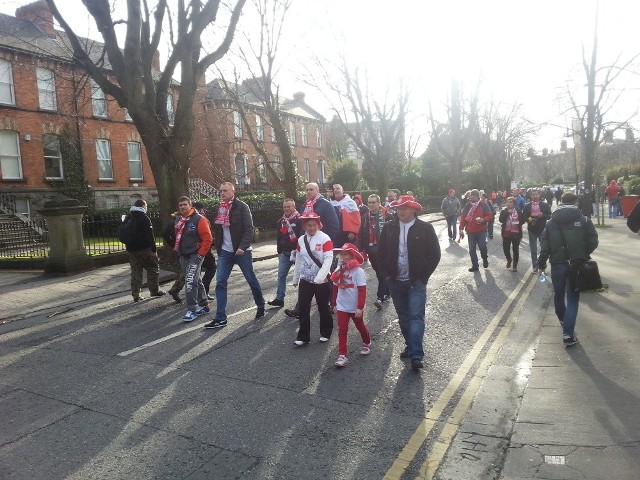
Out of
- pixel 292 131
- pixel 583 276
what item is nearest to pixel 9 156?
pixel 583 276

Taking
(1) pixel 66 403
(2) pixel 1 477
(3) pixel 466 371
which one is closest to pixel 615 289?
(3) pixel 466 371

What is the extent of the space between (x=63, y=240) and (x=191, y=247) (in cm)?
703

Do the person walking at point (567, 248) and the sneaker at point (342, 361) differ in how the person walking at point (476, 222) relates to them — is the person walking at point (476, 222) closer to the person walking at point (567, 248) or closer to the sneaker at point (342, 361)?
the person walking at point (567, 248)

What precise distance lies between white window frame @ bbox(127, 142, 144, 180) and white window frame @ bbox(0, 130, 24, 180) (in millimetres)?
6476

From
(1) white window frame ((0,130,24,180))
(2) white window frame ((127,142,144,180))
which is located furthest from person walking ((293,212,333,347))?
(2) white window frame ((127,142,144,180))

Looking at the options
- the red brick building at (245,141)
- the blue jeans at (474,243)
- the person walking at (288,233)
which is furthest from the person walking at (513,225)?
the red brick building at (245,141)

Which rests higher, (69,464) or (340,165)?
(340,165)

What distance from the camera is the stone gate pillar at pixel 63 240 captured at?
13039mm

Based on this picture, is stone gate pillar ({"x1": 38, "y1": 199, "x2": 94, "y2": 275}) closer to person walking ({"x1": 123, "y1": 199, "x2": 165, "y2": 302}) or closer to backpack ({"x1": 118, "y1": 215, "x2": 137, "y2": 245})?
person walking ({"x1": 123, "y1": 199, "x2": 165, "y2": 302})

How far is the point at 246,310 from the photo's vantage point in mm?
8398

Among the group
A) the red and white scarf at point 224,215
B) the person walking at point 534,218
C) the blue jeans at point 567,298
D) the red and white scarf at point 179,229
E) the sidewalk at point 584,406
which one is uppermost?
the red and white scarf at point 224,215

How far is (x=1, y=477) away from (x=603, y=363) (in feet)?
17.6

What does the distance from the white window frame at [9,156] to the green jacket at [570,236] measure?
2496 centimetres

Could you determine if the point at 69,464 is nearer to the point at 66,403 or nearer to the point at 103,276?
the point at 66,403
